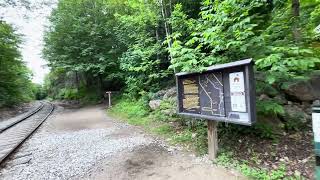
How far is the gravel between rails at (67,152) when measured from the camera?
4469 millimetres

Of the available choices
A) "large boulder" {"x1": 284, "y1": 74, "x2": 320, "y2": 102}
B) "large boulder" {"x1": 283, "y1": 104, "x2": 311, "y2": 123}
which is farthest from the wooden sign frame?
"large boulder" {"x1": 284, "y1": 74, "x2": 320, "y2": 102}

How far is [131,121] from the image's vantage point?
949 cm

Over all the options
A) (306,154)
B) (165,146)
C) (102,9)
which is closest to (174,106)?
(165,146)

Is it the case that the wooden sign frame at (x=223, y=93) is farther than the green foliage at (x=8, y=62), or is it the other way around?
the green foliage at (x=8, y=62)

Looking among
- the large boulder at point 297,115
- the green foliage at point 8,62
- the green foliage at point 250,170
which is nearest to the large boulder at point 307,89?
the large boulder at point 297,115

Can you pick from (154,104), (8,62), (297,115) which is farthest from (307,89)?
(8,62)

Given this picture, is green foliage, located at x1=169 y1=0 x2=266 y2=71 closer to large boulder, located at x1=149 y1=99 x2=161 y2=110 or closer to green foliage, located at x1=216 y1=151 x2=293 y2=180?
green foliage, located at x1=216 y1=151 x2=293 y2=180

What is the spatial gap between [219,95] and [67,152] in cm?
394

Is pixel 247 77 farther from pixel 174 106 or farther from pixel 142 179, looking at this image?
pixel 174 106

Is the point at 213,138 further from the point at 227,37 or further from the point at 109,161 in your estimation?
the point at 109,161

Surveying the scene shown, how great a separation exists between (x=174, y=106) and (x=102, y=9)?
12.6 metres

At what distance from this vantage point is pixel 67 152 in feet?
18.9

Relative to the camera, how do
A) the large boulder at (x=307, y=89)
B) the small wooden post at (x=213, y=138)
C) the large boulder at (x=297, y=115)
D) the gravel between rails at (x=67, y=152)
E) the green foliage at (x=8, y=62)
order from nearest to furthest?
the gravel between rails at (x=67, y=152), the small wooden post at (x=213, y=138), the large boulder at (x=297, y=115), the large boulder at (x=307, y=89), the green foliage at (x=8, y=62)

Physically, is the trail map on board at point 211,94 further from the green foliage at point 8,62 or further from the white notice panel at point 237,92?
the green foliage at point 8,62
